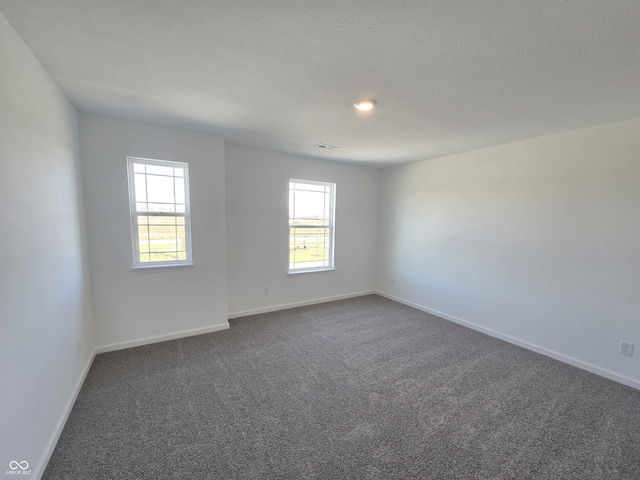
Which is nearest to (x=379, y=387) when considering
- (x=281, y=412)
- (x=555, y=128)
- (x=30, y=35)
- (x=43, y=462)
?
(x=281, y=412)

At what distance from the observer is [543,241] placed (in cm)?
292

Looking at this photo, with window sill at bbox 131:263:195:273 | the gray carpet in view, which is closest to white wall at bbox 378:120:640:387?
the gray carpet

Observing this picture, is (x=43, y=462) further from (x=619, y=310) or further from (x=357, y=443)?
(x=619, y=310)

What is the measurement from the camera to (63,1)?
118 cm

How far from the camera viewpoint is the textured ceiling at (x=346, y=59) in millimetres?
1210

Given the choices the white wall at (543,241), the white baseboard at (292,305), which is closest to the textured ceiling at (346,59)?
the white wall at (543,241)

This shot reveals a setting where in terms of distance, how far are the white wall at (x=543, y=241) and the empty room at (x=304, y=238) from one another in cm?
2

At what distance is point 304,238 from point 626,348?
3.82m

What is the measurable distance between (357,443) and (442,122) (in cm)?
276

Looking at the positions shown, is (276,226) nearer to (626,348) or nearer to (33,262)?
(33,262)

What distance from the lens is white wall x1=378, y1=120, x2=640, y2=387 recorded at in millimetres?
2438

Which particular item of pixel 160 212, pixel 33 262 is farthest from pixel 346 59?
pixel 160 212

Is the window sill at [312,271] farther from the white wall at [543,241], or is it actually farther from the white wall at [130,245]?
the white wall at [543,241]

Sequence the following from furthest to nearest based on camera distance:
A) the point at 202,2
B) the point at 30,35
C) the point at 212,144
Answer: the point at 212,144 < the point at 30,35 < the point at 202,2
